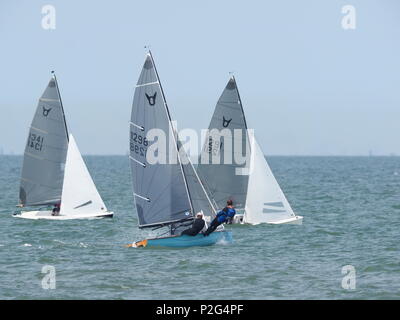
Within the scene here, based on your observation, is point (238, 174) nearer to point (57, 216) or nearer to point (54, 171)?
point (57, 216)

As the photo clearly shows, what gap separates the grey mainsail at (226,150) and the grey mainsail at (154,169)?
8.20 meters

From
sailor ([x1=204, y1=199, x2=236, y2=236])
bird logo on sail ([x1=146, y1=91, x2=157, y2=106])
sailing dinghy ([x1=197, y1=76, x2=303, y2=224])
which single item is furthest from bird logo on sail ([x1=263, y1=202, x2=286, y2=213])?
bird logo on sail ([x1=146, y1=91, x2=157, y2=106])

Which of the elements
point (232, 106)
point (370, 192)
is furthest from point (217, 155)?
point (370, 192)

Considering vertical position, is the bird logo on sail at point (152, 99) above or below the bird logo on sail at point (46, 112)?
below

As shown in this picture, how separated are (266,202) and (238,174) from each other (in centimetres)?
225

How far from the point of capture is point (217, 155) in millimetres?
39000

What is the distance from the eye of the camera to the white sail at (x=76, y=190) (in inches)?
1540

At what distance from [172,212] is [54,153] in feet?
39.2

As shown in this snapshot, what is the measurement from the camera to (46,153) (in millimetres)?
40781

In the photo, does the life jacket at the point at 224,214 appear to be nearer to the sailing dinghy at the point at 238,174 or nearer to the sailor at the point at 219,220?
the sailor at the point at 219,220

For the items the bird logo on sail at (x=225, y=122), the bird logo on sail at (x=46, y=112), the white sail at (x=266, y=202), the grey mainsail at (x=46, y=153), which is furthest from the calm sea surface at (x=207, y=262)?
the bird logo on sail at (x=46, y=112)

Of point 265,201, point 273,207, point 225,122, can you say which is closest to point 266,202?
point 265,201
